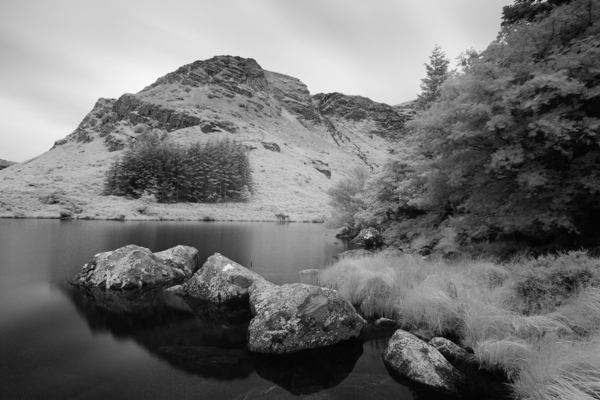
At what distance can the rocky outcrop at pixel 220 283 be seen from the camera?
10.4m

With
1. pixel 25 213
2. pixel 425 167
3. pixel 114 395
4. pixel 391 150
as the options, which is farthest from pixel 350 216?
pixel 25 213

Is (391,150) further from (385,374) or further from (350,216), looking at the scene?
(385,374)

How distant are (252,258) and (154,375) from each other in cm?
1283

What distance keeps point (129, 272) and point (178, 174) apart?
53.2 m

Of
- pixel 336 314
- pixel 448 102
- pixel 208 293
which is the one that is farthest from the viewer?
pixel 448 102

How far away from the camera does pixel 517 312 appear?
682 centimetres

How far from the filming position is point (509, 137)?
972 cm

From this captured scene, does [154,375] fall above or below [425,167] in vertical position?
below

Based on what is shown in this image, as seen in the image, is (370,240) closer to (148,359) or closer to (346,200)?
(346,200)

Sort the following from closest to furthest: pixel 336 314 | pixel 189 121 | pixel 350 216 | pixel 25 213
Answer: pixel 336 314
pixel 350 216
pixel 25 213
pixel 189 121

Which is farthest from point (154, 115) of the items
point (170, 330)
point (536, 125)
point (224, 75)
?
point (536, 125)

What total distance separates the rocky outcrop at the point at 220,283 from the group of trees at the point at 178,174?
50.5 metres

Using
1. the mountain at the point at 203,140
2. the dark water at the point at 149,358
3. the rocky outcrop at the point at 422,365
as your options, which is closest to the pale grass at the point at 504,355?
the rocky outcrop at the point at 422,365

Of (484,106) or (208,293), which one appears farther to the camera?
(208,293)
